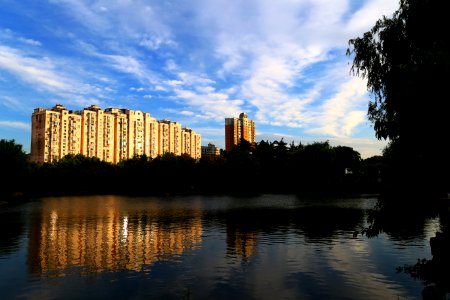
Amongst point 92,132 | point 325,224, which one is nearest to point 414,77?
point 325,224

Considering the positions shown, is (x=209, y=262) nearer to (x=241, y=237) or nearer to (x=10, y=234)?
(x=241, y=237)

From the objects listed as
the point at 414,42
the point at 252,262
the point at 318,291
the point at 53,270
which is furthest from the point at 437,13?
the point at 53,270

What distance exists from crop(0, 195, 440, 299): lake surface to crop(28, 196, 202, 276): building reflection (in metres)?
0.07

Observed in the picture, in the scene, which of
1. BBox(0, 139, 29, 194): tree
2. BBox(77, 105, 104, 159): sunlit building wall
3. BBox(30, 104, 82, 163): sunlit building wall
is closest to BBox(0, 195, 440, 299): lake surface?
BBox(0, 139, 29, 194): tree

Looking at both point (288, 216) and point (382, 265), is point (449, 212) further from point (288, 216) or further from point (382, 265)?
point (288, 216)

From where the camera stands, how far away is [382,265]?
870 inches

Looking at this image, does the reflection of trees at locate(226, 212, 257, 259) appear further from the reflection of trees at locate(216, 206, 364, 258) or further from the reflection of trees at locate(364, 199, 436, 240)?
the reflection of trees at locate(364, 199, 436, 240)

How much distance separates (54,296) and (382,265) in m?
17.5

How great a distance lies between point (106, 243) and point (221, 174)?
111 meters

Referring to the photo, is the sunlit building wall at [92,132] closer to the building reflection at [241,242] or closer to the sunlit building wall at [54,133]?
the sunlit building wall at [54,133]

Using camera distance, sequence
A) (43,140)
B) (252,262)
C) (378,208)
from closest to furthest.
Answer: (378,208)
(252,262)
(43,140)

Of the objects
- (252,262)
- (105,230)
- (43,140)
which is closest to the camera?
(252,262)

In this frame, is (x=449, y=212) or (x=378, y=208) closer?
(x=449, y=212)

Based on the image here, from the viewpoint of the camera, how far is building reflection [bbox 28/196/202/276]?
2255cm
